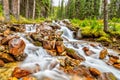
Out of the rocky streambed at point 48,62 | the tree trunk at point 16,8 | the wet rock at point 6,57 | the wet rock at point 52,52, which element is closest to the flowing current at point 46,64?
the rocky streambed at point 48,62

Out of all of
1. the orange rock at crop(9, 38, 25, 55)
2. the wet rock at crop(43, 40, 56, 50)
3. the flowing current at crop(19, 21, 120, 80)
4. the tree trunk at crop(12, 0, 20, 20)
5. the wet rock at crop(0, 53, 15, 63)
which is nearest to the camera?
the flowing current at crop(19, 21, 120, 80)

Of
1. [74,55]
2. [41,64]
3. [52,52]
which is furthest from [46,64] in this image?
[74,55]

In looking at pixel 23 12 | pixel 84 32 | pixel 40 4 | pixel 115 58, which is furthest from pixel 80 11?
pixel 115 58

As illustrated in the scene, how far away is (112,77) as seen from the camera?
7707 mm

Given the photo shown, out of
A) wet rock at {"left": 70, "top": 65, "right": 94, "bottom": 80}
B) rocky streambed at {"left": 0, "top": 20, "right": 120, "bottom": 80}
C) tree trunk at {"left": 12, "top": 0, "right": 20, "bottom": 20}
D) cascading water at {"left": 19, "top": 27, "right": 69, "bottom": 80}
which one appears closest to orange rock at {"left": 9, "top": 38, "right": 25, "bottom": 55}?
rocky streambed at {"left": 0, "top": 20, "right": 120, "bottom": 80}

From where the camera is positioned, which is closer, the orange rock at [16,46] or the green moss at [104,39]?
the orange rock at [16,46]

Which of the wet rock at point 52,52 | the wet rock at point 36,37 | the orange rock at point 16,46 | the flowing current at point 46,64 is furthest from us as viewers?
the wet rock at point 36,37

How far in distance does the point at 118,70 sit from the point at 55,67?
108 inches

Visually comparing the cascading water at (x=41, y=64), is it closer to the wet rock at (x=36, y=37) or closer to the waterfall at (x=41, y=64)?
the waterfall at (x=41, y=64)

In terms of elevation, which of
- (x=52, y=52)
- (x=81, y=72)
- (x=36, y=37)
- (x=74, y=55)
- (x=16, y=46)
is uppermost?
(x=36, y=37)

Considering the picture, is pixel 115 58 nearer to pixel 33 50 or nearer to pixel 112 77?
pixel 112 77

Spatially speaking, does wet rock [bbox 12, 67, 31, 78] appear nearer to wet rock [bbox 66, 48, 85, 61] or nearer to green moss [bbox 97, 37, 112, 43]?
wet rock [bbox 66, 48, 85, 61]

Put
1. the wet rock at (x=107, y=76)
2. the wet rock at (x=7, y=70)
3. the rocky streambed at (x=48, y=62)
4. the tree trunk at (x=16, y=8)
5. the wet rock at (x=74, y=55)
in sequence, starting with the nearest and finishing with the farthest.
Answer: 1. the wet rock at (x=7, y=70)
2. the rocky streambed at (x=48, y=62)
3. the wet rock at (x=107, y=76)
4. the wet rock at (x=74, y=55)
5. the tree trunk at (x=16, y=8)

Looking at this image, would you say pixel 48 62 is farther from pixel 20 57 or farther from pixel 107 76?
pixel 107 76
